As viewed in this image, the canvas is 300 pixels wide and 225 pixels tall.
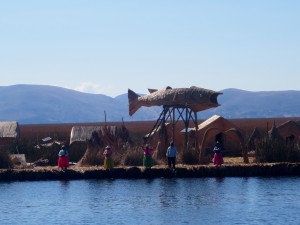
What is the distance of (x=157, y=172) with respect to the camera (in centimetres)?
3531

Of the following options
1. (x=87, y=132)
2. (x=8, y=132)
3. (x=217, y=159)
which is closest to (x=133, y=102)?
(x=87, y=132)

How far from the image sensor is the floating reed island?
35.0m

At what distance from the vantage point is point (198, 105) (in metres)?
38.8

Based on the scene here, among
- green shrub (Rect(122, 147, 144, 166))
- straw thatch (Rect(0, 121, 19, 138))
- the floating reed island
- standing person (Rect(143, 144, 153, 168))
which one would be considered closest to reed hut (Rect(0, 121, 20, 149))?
straw thatch (Rect(0, 121, 19, 138))

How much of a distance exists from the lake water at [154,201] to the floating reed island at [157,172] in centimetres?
51

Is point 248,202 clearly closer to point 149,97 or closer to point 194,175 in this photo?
point 194,175

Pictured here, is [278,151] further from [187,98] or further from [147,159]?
[147,159]

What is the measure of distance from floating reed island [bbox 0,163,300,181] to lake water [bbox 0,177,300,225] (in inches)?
19.9

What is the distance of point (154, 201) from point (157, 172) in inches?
240

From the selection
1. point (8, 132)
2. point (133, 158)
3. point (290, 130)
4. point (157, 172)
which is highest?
point (8, 132)

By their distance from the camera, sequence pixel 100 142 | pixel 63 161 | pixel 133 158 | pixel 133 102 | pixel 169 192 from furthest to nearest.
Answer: pixel 133 102 → pixel 100 142 → pixel 133 158 → pixel 63 161 → pixel 169 192

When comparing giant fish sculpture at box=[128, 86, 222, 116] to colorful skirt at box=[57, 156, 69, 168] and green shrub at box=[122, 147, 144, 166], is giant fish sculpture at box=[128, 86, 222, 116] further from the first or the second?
colorful skirt at box=[57, 156, 69, 168]

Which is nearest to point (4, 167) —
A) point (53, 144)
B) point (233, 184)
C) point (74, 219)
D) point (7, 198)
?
point (53, 144)

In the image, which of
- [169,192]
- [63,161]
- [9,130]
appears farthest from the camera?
[9,130]
